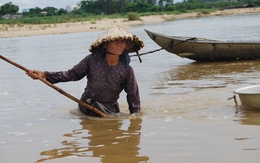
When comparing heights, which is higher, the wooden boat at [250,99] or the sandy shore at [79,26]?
the wooden boat at [250,99]

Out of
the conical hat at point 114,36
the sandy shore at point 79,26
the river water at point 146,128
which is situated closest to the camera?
the river water at point 146,128

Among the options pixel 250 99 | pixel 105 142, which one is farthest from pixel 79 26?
pixel 105 142

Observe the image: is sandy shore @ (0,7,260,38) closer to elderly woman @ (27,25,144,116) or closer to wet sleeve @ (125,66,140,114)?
elderly woman @ (27,25,144,116)

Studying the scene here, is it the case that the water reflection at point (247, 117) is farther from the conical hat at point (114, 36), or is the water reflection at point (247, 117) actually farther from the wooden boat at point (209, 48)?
the wooden boat at point (209, 48)

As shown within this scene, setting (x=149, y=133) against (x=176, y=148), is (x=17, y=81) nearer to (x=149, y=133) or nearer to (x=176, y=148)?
(x=149, y=133)

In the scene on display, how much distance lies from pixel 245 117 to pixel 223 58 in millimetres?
5259

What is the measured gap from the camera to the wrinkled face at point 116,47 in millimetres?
4316

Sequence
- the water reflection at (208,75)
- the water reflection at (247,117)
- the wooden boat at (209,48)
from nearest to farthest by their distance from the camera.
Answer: the water reflection at (247,117)
the water reflection at (208,75)
the wooden boat at (209,48)

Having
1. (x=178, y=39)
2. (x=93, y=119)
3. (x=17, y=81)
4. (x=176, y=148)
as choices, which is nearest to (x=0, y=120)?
(x=93, y=119)

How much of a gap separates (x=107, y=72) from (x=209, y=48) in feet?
16.8

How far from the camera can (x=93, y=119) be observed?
4.54m

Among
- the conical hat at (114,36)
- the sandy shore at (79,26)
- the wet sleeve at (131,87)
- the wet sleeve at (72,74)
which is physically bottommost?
the sandy shore at (79,26)

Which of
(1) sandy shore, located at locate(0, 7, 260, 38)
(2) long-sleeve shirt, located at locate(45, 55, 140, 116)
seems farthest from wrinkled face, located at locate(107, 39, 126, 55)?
(1) sandy shore, located at locate(0, 7, 260, 38)

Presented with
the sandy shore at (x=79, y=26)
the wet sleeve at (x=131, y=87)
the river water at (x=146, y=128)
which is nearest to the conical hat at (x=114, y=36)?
the wet sleeve at (x=131, y=87)
